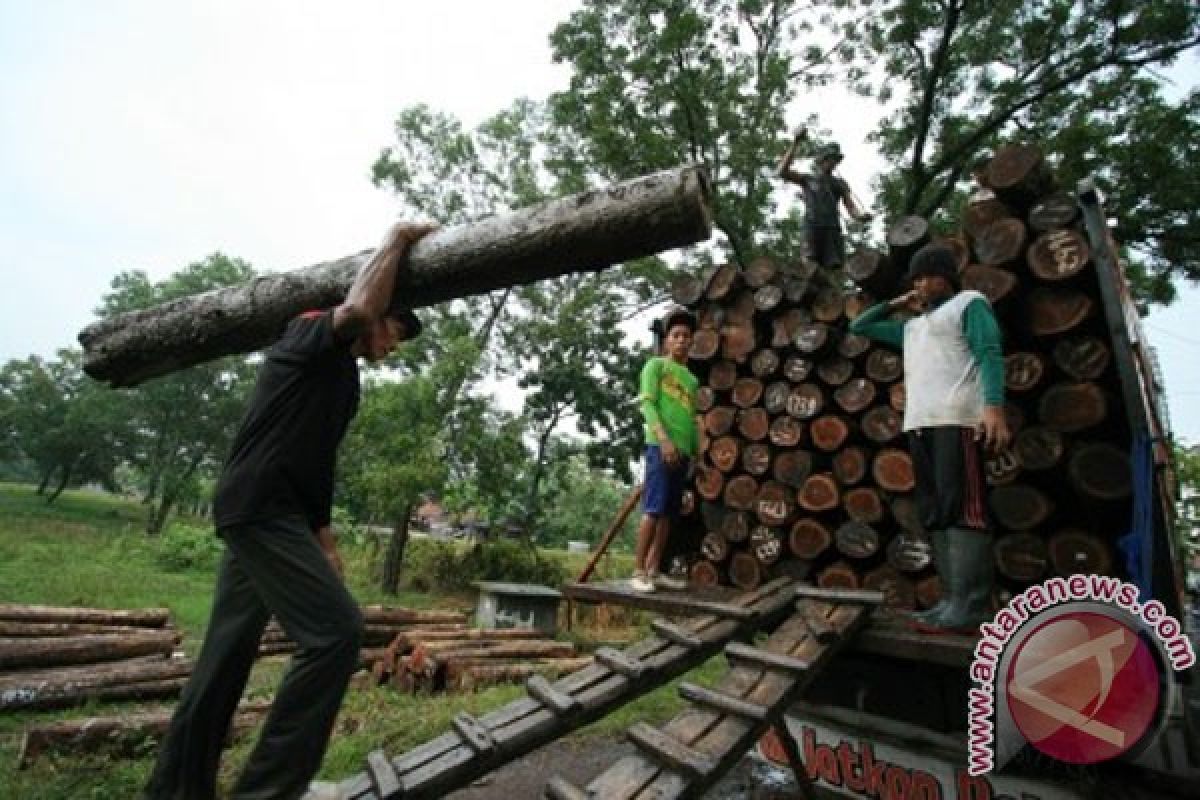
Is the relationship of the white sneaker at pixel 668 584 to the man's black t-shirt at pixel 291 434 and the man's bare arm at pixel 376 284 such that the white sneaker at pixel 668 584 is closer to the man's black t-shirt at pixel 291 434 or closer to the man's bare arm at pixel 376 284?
the man's black t-shirt at pixel 291 434

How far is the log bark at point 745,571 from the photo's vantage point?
418 centimetres

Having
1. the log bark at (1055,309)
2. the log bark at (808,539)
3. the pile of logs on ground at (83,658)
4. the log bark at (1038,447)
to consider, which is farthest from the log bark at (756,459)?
the pile of logs on ground at (83,658)

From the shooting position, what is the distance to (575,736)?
5.02 meters

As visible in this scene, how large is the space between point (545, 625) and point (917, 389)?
788cm

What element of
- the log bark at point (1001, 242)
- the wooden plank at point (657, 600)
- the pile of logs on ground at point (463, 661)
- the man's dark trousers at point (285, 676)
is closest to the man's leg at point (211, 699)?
the man's dark trousers at point (285, 676)

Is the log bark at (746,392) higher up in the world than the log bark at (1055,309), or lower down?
lower down

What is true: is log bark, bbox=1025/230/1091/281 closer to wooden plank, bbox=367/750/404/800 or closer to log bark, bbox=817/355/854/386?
log bark, bbox=817/355/854/386

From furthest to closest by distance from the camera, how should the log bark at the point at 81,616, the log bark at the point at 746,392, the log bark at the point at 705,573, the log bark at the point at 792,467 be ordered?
A: the log bark at the point at 81,616 < the log bark at the point at 746,392 < the log bark at the point at 705,573 < the log bark at the point at 792,467

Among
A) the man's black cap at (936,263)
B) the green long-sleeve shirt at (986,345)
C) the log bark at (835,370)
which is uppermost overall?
the man's black cap at (936,263)

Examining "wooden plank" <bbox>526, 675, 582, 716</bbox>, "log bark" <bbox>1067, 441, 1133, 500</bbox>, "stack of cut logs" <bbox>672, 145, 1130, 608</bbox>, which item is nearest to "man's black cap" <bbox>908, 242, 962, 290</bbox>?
"stack of cut logs" <bbox>672, 145, 1130, 608</bbox>

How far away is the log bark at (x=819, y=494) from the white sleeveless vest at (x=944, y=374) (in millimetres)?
1088

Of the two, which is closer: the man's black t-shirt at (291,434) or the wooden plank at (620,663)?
the man's black t-shirt at (291,434)

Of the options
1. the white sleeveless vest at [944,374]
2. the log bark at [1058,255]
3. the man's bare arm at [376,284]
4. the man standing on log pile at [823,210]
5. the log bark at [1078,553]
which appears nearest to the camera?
the man's bare arm at [376,284]

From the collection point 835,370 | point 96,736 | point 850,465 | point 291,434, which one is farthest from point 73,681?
point 835,370
